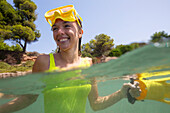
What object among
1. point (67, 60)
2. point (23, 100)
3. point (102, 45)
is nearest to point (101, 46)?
point (102, 45)

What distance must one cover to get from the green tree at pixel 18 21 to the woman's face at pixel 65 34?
73.9 ft

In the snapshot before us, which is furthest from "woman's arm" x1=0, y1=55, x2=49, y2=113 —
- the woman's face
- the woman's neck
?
the woman's face

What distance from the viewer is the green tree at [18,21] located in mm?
21830

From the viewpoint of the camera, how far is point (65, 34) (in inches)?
122

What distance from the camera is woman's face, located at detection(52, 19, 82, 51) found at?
3107 millimetres

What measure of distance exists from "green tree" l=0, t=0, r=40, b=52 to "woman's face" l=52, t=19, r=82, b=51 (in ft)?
73.9

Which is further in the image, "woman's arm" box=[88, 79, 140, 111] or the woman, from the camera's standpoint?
"woman's arm" box=[88, 79, 140, 111]

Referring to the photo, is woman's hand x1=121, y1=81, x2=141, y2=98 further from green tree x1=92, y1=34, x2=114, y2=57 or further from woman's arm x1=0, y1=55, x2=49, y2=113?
green tree x1=92, y1=34, x2=114, y2=57

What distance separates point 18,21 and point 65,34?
27.9 m

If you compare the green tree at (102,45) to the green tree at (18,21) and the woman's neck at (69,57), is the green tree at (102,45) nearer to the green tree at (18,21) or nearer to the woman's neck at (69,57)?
the woman's neck at (69,57)

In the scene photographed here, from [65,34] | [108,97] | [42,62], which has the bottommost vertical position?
[108,97]

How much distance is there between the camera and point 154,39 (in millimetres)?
3082

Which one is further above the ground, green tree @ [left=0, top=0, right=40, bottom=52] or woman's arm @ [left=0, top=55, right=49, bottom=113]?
green tree @ [left=0, top=0, right=40, bottom=52]

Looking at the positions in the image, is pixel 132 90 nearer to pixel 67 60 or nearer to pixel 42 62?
pixel 67 60
